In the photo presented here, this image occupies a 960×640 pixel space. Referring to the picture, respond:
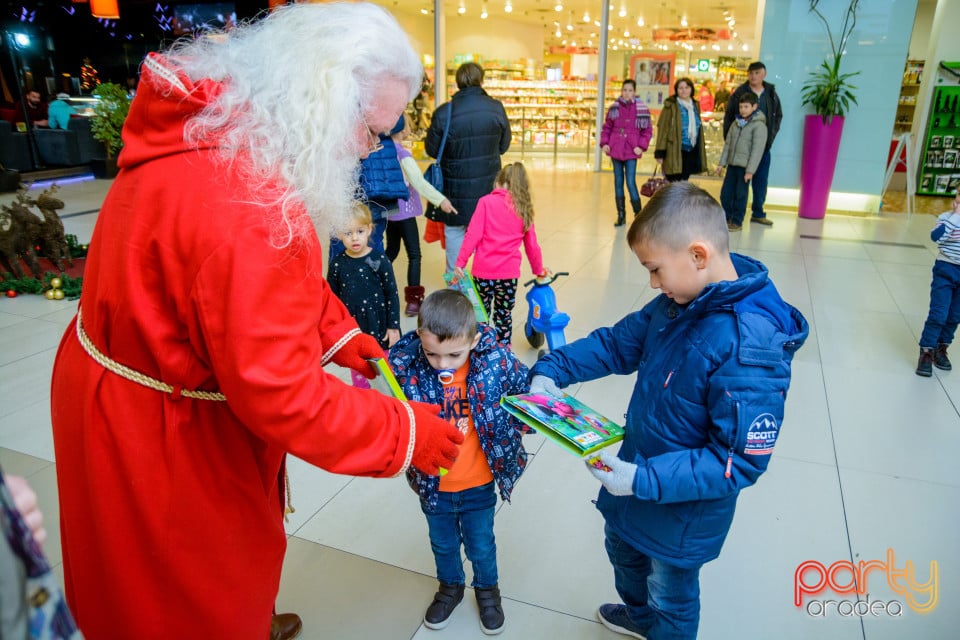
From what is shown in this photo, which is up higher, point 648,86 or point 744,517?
point 648,86

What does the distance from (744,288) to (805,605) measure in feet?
4.78

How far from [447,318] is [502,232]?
215 cm

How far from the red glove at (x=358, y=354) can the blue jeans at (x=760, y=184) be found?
7899mm

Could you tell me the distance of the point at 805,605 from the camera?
224 cm

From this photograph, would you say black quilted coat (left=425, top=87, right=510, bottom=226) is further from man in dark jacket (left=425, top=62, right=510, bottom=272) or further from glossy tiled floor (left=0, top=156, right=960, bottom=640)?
glossy tiled floor (left=0, top=156, right=960, bottom=640)

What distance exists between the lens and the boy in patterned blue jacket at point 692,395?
144cm

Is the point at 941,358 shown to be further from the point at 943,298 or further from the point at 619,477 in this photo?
the point at 619,477

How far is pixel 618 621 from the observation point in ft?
7.01

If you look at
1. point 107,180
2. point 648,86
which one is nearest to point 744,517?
point 648,86

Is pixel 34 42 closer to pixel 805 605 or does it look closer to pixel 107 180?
pixel 107 180

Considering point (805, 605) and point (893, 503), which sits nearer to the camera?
point (805, 605)

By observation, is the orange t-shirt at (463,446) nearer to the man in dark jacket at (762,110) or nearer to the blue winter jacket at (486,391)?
the blue winter jacket at (486,391)

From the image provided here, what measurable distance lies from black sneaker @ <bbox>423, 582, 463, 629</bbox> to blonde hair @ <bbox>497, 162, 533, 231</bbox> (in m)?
2.34

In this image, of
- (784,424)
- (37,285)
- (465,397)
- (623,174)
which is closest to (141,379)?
(465,397)
